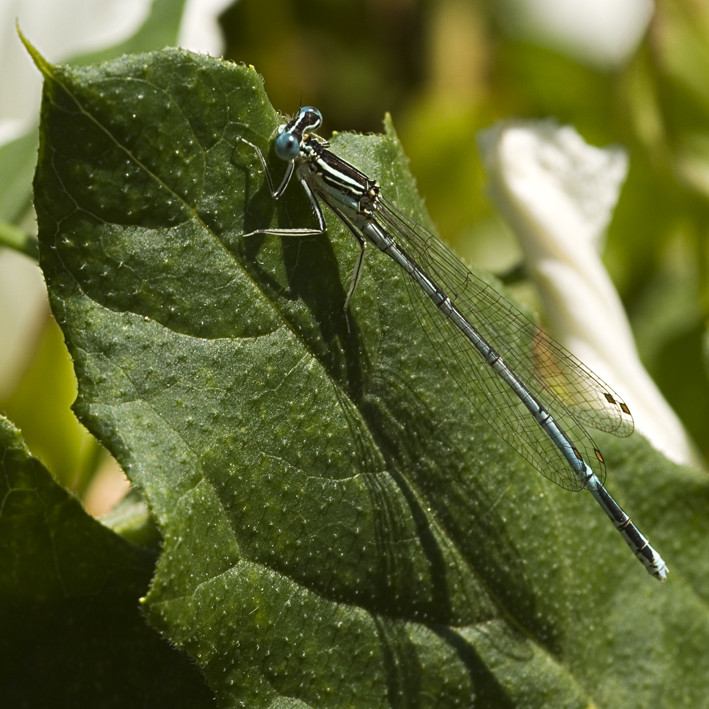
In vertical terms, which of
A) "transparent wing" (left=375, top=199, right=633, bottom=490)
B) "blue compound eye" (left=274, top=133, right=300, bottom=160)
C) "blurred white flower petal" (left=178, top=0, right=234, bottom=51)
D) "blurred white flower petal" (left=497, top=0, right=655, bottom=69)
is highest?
"blurred white flower petal" (left=497, top=0, right=655, bottom=69)

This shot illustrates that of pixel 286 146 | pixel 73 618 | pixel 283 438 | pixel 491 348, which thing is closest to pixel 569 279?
pixel 491 348

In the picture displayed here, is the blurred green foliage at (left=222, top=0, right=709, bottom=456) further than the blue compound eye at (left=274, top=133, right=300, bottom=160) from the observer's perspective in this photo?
Yes

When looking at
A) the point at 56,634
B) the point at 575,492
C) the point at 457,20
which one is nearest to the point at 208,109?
the point at 56,634

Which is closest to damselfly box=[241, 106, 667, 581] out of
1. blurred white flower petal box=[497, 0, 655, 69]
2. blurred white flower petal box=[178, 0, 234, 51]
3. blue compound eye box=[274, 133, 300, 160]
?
blue compound eye box=[274, 133, 300, 160]

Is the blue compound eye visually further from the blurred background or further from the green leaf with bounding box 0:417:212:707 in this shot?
the green leaf with bounding box 0:417:212:707

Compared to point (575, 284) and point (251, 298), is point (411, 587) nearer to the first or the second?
point (251, 298)

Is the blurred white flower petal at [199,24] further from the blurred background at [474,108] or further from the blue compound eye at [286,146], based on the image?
the blue compound eye at [286,146]
